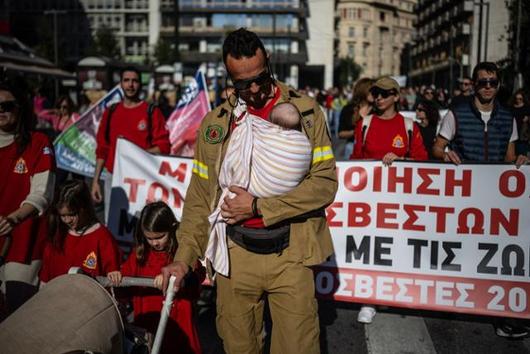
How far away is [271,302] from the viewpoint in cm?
309

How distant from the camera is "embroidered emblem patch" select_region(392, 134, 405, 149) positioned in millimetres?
5730

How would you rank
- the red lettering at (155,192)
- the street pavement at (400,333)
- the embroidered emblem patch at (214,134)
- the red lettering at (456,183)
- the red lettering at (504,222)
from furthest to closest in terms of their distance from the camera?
1. the red lettering at (155,192)
2. the red lettering at (456,183)
3. the red lettering at (504,222)
4. the street pavement at (400,333)
5. the embroidered emblem patch at (214,134)

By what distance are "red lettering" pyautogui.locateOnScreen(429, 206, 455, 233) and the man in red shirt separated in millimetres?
2773

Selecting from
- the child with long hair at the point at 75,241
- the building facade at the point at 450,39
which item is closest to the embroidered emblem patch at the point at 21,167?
the child with long hair at the point at 75,241

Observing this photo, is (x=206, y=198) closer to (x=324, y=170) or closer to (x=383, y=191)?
(x=324, y=170)

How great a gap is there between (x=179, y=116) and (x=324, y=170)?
6590 mm

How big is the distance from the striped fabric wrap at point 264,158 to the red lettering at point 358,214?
250cm

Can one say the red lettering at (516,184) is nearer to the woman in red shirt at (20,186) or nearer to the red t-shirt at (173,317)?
the red t-shirt at (173,317)

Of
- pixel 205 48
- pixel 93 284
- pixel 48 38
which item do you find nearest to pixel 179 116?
pixel 93 284

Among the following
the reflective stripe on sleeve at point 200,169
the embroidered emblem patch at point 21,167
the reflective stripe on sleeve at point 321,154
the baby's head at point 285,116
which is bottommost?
the embroidered emblem patch at point 21,167

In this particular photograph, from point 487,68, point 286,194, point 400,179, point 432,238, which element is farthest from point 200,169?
point 487,68

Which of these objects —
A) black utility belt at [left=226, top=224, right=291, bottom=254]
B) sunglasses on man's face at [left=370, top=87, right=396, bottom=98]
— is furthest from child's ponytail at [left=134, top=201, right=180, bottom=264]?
sunglasses on man's face at [left=370, top=87, right=396, bottom=98]

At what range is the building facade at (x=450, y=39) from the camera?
58.5 metres

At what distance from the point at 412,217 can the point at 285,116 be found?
2.74m
